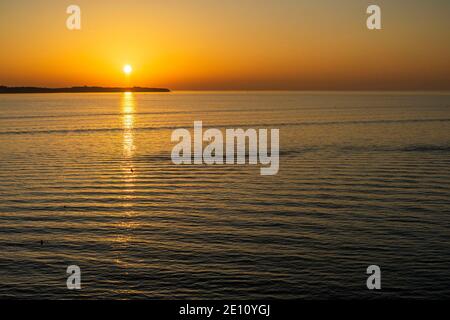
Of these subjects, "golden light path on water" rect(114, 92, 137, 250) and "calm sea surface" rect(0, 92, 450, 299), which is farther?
"golden light path on water" rect(114, 92, 137, 250)

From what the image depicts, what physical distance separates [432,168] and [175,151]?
135ft

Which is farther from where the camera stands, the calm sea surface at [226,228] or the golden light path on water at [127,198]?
the golden light path on water at [127,198]

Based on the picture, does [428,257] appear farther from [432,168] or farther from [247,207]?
[432,168]

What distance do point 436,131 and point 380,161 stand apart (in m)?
53.2

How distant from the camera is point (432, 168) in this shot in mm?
66812

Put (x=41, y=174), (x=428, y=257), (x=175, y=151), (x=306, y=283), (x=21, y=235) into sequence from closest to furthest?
(x=306, y=283), (x=428, y=257), (x=21, y=235), (x=41, y=174), (x=175, y=151)

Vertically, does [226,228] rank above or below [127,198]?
below

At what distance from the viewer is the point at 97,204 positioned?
163 feet

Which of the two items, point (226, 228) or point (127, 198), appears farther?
point (127, 198)

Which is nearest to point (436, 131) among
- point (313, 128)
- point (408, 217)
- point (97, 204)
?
point (313, 128)

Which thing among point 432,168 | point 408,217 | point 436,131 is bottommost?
point 408,217
